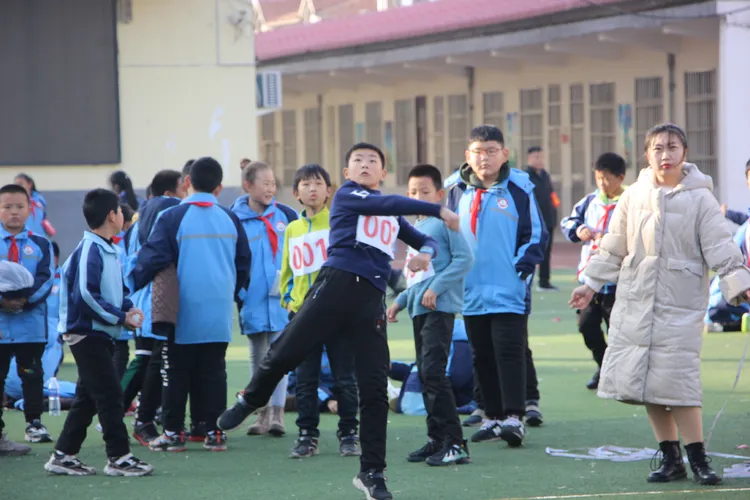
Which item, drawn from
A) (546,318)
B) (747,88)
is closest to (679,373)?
(546,318)

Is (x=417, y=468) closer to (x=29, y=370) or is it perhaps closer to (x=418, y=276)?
(x=418, y=276)

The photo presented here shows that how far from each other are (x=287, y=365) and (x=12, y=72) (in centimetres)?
1535

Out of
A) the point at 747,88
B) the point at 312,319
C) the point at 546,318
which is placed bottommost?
the point at 546,318

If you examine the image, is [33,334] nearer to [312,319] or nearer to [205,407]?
[205,407]

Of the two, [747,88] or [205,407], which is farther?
[747,88]

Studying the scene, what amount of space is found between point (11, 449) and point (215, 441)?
1.24 m

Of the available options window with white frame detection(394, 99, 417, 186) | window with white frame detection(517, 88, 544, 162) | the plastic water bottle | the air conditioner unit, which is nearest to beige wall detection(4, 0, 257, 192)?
the air conditioner unit

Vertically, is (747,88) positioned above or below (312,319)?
above

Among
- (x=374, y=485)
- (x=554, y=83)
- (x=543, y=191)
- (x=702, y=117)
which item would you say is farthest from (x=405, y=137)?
(x=374, y=485)

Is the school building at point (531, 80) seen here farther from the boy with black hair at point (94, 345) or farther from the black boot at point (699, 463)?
the boy with black hair at point (94, 345)

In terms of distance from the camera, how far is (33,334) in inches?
338

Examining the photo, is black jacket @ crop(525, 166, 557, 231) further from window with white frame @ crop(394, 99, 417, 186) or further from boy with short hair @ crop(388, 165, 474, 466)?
window with white frame @ crop(394, 99, 417, 186)

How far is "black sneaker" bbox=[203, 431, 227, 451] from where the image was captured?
26.9 feet

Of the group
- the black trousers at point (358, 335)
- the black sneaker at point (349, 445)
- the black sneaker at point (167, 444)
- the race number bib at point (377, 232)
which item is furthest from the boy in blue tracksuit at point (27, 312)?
the race number bib at point (377, 232)
